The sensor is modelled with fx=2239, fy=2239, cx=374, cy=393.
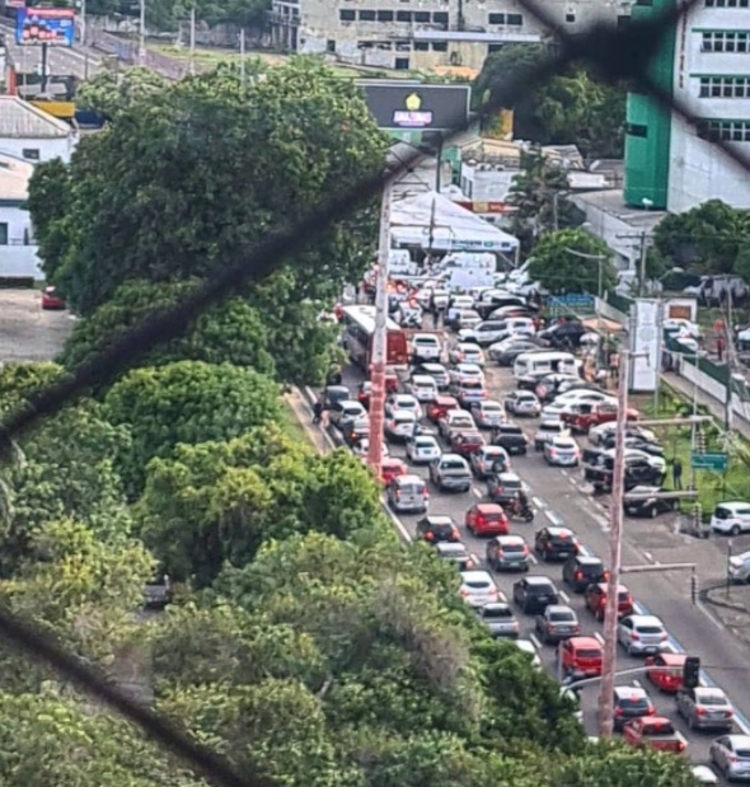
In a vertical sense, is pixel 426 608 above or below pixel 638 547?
above

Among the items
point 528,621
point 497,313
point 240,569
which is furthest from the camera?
point 497,313

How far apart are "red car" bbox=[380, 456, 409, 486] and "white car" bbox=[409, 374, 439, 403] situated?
0.73 m

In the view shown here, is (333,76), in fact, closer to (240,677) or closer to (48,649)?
(240,677)

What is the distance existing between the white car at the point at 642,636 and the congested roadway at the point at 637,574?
0.07 ft

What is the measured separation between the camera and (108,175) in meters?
→ 5.29

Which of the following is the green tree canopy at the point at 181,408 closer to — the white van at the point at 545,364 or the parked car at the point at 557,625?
the parked car at the point at 557,625

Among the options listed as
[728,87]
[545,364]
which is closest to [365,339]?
[545,364]

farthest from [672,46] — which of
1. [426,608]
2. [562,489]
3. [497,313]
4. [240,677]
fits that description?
[497,313]

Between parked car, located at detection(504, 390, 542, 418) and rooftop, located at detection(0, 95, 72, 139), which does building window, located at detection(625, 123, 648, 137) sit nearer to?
parked car, located at detection(504, 390, 542, 418)

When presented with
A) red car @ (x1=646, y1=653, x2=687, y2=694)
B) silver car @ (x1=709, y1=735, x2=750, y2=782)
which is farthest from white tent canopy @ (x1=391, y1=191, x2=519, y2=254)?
silver car @ (x1=709, y1=735, x2=750, y2=782)

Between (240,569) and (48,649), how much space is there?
9.47 feet

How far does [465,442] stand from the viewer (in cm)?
559

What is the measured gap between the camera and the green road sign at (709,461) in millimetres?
5203

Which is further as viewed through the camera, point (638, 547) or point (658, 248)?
point (658, 248)
